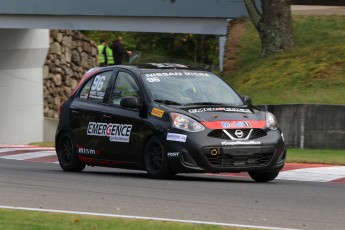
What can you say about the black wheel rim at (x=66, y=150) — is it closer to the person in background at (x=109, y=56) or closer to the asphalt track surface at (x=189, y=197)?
the asphalt track surface at (x=189, y=197)

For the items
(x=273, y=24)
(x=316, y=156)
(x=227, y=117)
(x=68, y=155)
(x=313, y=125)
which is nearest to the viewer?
(x=227, y=117)

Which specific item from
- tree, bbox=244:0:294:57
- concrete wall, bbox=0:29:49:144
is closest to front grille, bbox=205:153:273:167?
tree, bbox=244:0:294:57

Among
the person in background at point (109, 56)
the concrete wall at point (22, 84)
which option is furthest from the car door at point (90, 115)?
the concrete wall at point (22, 84)

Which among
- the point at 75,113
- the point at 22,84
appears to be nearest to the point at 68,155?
the point at 75,113

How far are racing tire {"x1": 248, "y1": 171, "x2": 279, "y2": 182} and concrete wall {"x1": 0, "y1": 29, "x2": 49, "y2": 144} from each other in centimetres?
2524

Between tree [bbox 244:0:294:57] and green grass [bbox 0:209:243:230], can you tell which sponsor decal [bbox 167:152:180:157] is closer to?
green grass [bbox 0:209:243:230]

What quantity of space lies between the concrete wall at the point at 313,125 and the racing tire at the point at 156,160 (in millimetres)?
6844

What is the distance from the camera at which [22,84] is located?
134 ft

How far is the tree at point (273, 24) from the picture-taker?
28.8 metres

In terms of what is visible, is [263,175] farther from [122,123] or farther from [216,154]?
[122,123]

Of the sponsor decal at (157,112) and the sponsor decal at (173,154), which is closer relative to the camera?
the sponsor decal at (173,154)

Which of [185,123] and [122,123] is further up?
[185,123]

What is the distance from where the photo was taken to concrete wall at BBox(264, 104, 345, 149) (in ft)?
66.6

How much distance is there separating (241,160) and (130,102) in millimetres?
1673
